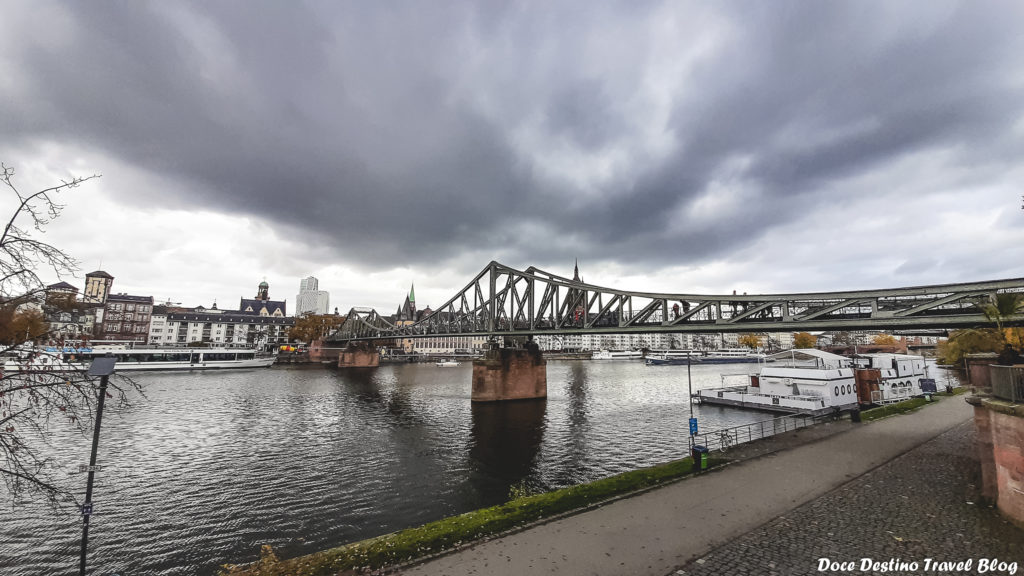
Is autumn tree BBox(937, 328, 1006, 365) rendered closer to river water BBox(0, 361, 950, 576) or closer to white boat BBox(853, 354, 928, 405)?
white boat BBox(853, 354, 928, 405)

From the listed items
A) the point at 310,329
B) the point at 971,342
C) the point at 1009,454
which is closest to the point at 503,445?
the point at 1009,454

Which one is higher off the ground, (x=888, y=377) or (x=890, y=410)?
(x=888, y=377)

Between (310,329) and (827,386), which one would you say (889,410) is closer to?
(827,386)

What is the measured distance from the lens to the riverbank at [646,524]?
959 centimetres

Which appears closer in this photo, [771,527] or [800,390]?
[771,527]

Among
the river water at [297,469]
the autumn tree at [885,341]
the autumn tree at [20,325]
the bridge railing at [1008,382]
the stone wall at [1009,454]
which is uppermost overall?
the autumn tree at [885,341]

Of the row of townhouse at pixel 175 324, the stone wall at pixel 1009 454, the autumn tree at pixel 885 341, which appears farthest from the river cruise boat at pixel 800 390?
the row of townhouse at pixel 175 324

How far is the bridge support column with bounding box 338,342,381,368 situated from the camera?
116250 millimetres

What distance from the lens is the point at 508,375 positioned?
50688mm

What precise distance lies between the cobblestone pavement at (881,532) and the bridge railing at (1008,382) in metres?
3.28

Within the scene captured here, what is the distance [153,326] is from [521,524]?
183 m

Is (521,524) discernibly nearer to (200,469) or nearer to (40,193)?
(40,193)

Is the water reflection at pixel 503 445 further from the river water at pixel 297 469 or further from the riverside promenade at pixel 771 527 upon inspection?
the riverside promenade at pixel 771 527

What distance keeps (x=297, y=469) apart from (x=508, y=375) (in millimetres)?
30094
